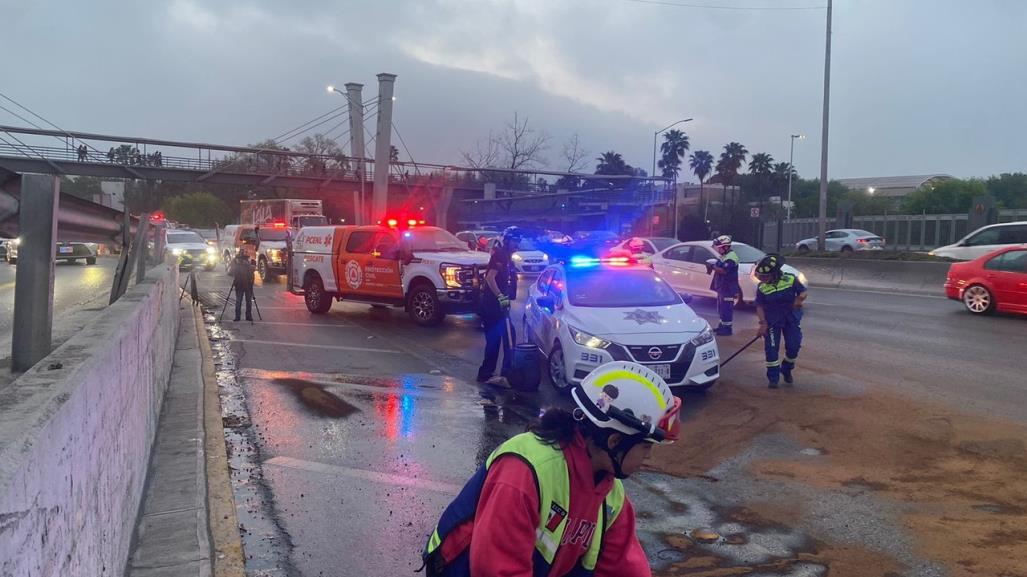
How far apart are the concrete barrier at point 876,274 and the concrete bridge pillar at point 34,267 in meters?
20.2

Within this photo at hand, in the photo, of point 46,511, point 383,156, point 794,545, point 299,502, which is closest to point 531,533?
point 46,511

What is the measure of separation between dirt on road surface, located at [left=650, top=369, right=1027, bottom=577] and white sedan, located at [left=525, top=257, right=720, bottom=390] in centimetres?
60

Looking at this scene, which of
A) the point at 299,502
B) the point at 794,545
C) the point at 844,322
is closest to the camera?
the point at 794,545

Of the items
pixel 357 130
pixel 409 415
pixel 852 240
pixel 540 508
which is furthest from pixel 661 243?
pixel 357 130

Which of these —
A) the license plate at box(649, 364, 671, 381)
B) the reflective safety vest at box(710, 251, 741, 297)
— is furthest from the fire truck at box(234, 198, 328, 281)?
the license plate at box(649, 364, 671, 381)

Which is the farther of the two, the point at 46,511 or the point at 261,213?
the point at 261,213

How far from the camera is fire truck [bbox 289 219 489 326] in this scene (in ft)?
49.9

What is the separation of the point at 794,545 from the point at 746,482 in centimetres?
126

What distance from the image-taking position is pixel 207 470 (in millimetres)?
6215

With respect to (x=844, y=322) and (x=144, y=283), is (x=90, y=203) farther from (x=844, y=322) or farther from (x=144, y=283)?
(x=844, y=322)

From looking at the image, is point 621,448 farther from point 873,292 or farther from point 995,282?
point 873,292

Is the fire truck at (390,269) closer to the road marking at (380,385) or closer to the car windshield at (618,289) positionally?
the road marking at (380,385)

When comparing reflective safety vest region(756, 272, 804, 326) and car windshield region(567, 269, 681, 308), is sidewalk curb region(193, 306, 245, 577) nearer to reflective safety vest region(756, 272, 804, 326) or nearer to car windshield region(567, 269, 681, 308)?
car windshield region(567, 269, 681, 308)

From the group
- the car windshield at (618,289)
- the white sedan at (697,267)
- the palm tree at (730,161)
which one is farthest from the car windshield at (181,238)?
the palm tree at (730,161)
